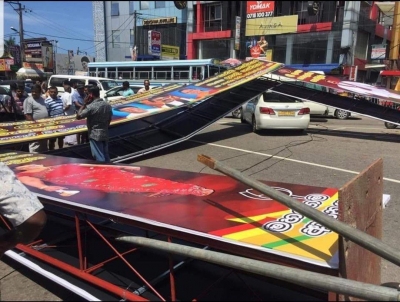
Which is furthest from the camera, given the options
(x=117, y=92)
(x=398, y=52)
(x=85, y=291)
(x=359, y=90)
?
(x=398, y=52)

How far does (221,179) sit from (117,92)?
1327 cm

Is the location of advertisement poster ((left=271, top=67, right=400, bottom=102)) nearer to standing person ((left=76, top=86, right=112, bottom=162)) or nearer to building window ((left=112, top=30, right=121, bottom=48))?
standing person ((left=76, top=86, right=112, bottom=162))

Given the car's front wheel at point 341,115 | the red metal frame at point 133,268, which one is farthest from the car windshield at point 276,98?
the red metal frame at point 133,268

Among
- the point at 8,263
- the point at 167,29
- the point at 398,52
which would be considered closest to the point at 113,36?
the point at 167,29

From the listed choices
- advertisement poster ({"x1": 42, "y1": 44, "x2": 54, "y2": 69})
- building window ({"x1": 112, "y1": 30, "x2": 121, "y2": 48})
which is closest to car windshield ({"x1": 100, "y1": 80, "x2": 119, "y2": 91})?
building window ({"x1": 112, "y1": 30, "x2": 121, "y2": 48})

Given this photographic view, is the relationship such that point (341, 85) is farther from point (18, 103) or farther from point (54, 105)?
point (18, 103)

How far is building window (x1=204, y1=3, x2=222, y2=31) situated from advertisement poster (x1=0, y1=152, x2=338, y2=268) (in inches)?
1409

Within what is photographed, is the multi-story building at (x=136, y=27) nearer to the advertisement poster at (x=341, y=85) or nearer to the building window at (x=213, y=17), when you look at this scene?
the building window at (x=213, y=17)

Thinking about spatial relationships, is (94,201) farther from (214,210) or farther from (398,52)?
(398,52)

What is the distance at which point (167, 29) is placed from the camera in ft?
136

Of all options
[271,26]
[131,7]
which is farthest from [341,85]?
[131,7]

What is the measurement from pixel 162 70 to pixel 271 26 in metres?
16.4

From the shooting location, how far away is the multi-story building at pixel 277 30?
97.9 ft

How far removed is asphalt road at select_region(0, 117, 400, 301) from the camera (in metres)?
3.53
